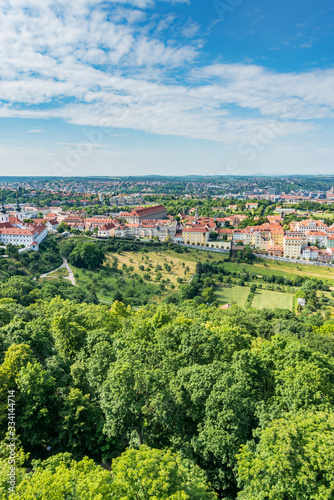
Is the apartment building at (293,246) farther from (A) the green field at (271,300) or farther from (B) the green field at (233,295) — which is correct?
(B) the green field at (233,295)

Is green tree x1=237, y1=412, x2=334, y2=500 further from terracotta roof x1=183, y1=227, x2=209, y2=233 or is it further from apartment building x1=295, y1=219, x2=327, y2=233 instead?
apartment building x1=295, y1=219, x2=327, y2=233

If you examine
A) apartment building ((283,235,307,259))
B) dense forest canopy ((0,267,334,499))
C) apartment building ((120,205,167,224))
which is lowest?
apartment building ((283,235,307,259))

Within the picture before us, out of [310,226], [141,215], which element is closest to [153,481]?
[310,226]

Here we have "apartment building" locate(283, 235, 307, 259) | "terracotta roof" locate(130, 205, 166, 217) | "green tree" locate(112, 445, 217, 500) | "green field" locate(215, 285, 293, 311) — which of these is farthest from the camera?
"terracotta roof" locate(130, 205, 166, 217)

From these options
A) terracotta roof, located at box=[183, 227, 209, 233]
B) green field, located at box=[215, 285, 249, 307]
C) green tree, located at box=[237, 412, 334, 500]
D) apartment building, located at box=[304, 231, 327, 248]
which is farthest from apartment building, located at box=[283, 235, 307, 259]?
green tree, located at box=[237, 412, 334, 500]

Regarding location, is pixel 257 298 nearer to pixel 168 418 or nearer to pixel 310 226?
pixel 168 418

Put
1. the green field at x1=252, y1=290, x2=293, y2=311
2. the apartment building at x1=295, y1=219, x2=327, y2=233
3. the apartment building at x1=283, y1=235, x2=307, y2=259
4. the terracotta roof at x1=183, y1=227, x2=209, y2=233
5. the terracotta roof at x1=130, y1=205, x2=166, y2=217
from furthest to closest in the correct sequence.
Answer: the terracotta roof at x1=130, y1=205, x2=166, y2=217
the apartment building at x1=295, y1=219, x2=327, y2=233
the terracotta roof at x1=183, y1=227, x2=209, y2=233
the apartment building at x1=283, y1=235, x2=307, y2=259
the green field at x1=252, y1=290, x2=293, y2=311

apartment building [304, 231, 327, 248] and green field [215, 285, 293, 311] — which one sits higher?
apartment building [304, 231, 327, 248]
